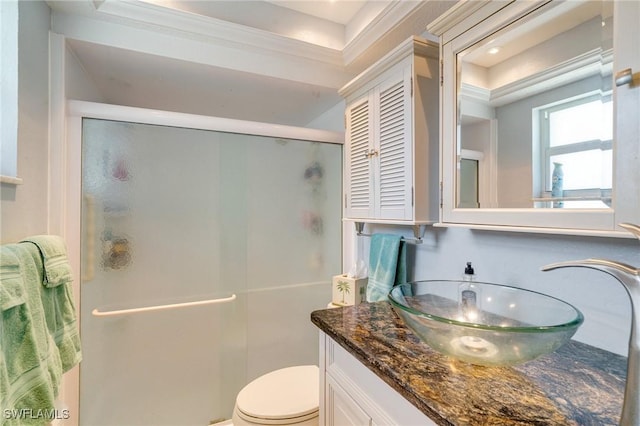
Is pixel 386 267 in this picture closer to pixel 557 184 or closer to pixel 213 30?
pixel 557 184

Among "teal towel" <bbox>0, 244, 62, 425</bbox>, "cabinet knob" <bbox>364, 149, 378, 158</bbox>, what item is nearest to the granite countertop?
"cabinet knob" <bbox>364, 149, 378, 158</bbox>

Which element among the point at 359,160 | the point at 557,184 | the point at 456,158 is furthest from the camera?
the point at 359,160

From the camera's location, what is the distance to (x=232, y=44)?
165 centimetres

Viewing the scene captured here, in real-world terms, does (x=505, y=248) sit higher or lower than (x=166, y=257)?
higher

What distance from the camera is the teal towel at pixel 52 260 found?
1.10 metres

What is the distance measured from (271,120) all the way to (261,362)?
1866 millimetres

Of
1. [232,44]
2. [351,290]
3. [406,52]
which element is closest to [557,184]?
[406,52]

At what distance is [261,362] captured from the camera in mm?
1912

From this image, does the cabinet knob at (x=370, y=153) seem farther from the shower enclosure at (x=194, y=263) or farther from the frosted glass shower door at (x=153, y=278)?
the frosted glass shower door at (x=153, y=278)

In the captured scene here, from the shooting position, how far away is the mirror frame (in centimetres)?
65

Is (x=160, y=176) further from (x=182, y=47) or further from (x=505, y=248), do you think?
(x=505, y=248)

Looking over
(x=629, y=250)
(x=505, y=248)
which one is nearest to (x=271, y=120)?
(x=505, y=248)

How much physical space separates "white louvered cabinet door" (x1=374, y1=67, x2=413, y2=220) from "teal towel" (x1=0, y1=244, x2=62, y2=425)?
1.31 m

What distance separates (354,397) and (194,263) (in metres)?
1.20
